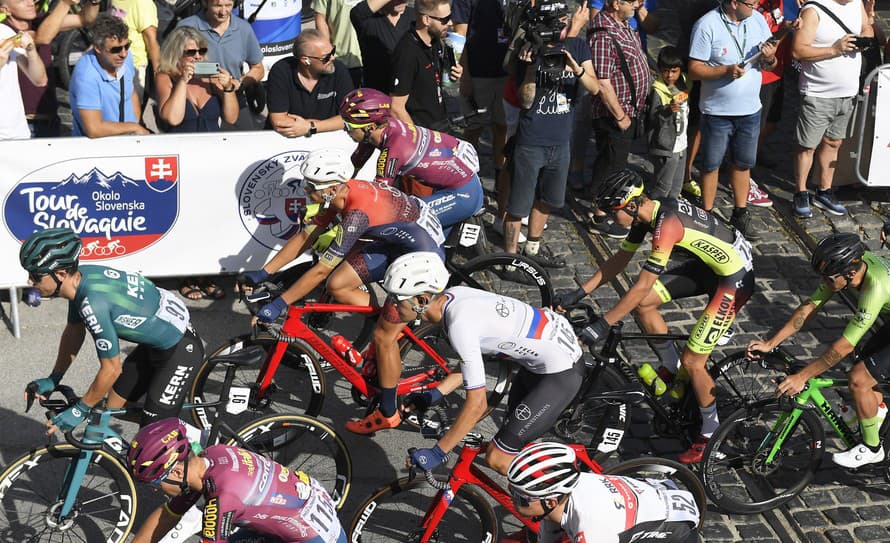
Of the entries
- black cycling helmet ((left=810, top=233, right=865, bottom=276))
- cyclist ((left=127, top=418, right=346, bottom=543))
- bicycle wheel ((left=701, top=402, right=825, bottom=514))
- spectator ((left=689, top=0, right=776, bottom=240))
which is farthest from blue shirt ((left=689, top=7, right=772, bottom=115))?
cyclist ((left=127, top=418, right=346, bottom=543))

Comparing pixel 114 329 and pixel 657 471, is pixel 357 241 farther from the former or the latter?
pixel 657 471

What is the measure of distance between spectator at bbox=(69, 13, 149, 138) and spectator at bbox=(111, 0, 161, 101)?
52.8 inches

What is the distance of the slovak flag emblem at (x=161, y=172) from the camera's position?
9828 mm

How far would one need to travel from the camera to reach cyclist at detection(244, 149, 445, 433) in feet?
26.6

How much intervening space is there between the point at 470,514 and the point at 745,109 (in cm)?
561

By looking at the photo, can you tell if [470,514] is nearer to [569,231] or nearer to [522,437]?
[522,437]

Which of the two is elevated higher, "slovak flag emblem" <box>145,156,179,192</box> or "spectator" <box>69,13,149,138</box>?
"spectator" <box>69,13,149,138</box>

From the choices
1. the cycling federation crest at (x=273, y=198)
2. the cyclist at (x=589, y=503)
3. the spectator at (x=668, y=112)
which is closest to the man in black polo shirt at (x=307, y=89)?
the cycling federation crest at (x=273, y=198)

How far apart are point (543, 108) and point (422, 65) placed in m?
1.34

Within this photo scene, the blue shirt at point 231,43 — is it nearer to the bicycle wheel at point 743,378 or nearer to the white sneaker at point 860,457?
the bicycle wheel at point 743,378

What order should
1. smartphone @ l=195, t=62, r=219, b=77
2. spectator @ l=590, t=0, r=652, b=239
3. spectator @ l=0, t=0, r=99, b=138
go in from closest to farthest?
smartphone @ l=195, t=62, r=219, b=77, spectator @ l=0, t=0, r=99, b=138, spectator @ l=590, t=0, r=652, b=239

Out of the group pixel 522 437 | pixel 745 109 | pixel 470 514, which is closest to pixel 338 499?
pixel 470 514

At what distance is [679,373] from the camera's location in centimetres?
862

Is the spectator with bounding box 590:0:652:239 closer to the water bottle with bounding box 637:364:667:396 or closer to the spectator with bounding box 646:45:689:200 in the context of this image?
the spectator with bounding box 646:45:689:200
